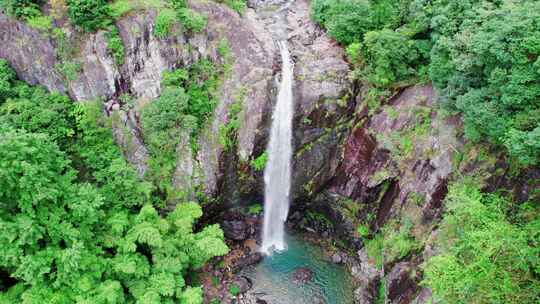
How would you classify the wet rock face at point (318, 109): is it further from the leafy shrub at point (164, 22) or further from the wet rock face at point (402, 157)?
the leafy shrub at point (164, 22)

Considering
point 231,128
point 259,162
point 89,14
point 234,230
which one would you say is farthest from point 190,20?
point 234,230

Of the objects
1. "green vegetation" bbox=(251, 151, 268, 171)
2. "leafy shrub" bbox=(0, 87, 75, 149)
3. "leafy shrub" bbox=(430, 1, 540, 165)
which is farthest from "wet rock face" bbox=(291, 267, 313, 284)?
"leafy shrub" bbox=(0, 87, 75, 149)

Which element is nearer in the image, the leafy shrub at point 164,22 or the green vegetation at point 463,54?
the green vegetation at point 463,54

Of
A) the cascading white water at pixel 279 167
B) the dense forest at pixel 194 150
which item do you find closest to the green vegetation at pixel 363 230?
the dense forest at pixel 194 150

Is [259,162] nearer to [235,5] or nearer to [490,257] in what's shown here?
[235,5]

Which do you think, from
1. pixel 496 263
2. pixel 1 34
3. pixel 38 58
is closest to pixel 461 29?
pixel 496 263

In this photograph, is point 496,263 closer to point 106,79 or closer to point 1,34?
point 106,79
